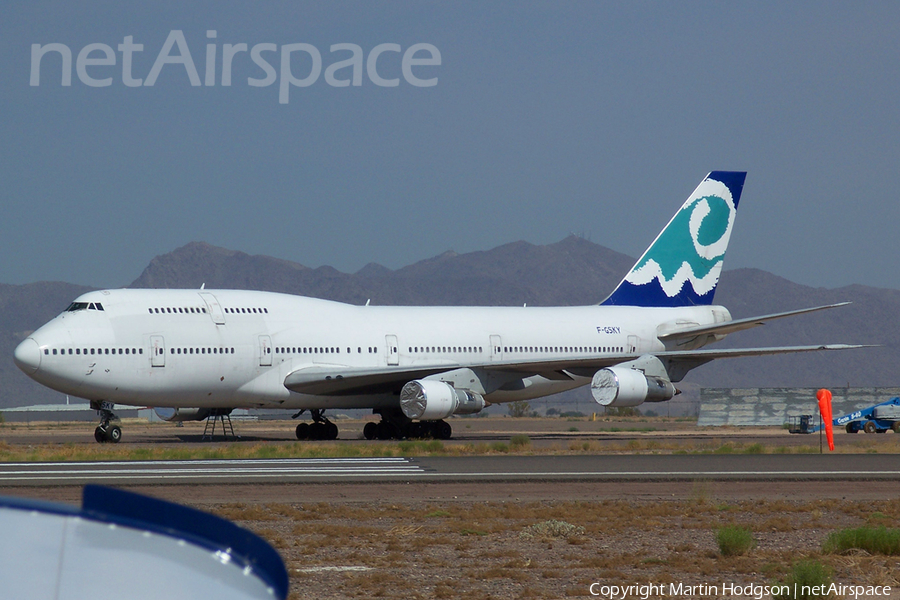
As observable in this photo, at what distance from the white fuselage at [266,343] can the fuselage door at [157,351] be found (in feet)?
0.09

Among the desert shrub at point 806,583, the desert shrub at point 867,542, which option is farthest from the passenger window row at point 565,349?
the desert shrub at point 806,583

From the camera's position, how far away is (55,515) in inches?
84.0

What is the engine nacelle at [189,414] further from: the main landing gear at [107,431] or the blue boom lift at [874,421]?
the blue boom lift at [874,421]

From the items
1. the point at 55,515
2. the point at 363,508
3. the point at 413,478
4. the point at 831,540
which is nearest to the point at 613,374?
the point at 413,478

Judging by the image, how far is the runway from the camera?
1761 centimetres

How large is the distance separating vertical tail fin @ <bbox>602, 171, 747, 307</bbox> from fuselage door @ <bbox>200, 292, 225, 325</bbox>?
15183 millimetres

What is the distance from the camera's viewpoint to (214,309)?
94.8ft

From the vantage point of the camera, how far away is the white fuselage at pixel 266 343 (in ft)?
88.5

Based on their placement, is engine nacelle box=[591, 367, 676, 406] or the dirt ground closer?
the dirt ground

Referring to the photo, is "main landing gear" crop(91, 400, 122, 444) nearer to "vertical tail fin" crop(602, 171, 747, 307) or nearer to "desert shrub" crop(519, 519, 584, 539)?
"vertical tail fin" crop(602, 171, 747, 307)

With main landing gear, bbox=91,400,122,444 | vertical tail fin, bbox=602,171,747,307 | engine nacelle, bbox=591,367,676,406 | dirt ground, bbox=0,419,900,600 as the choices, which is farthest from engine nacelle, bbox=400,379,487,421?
dirt ground, bbox=0,419,900,600

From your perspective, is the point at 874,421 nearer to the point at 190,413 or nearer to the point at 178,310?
the point at 190,413

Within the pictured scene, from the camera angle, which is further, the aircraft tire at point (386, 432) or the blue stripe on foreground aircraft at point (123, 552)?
the aircraft tire at point (386, 432)

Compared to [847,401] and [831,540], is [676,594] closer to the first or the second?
[831,540]
